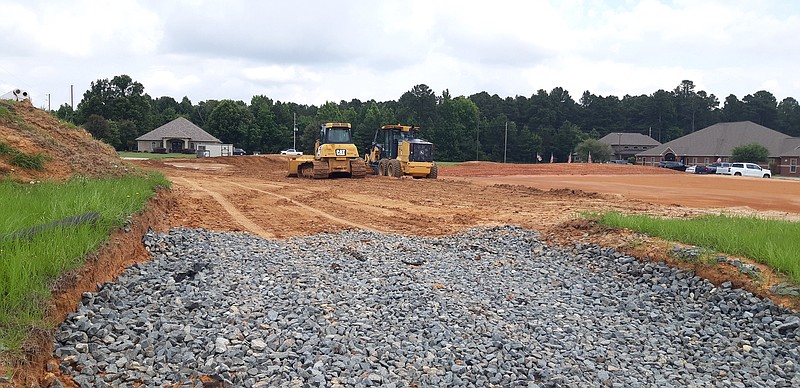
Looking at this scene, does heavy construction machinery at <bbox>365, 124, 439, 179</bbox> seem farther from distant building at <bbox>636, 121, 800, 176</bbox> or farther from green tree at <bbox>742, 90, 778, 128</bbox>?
green tree at <bbox>742, 90, 778, 128</bbox>

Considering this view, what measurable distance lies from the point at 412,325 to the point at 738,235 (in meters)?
6.39

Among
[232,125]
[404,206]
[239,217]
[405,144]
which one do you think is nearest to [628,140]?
[232,125]

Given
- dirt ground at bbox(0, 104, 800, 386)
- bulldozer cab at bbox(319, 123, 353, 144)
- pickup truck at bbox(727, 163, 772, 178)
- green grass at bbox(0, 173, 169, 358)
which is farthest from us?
pickup truck at bbox(727, 163, 772, 178)

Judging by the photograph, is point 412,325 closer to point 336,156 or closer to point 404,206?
point 404,206

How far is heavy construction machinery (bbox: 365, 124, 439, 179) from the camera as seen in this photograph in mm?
31391

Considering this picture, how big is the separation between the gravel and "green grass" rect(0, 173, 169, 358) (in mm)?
478

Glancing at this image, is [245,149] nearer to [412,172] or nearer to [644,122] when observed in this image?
[412,172]

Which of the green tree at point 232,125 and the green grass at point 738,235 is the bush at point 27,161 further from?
the green tree at point 232,125

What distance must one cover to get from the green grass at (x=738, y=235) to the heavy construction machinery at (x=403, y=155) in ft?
61.8

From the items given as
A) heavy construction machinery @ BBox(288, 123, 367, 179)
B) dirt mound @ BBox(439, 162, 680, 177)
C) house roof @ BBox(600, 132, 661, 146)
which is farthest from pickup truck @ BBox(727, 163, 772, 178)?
house roof @ BBox(600, 132, 661, 146)

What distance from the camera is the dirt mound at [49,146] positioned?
45.1 ft

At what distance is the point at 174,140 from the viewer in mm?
83062

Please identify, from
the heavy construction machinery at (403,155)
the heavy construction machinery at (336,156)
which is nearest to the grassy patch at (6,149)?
the heavy construction machinery at (336,156)

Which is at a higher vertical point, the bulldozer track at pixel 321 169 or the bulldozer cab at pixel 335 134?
the bulldozer cab at pixel 335 134
